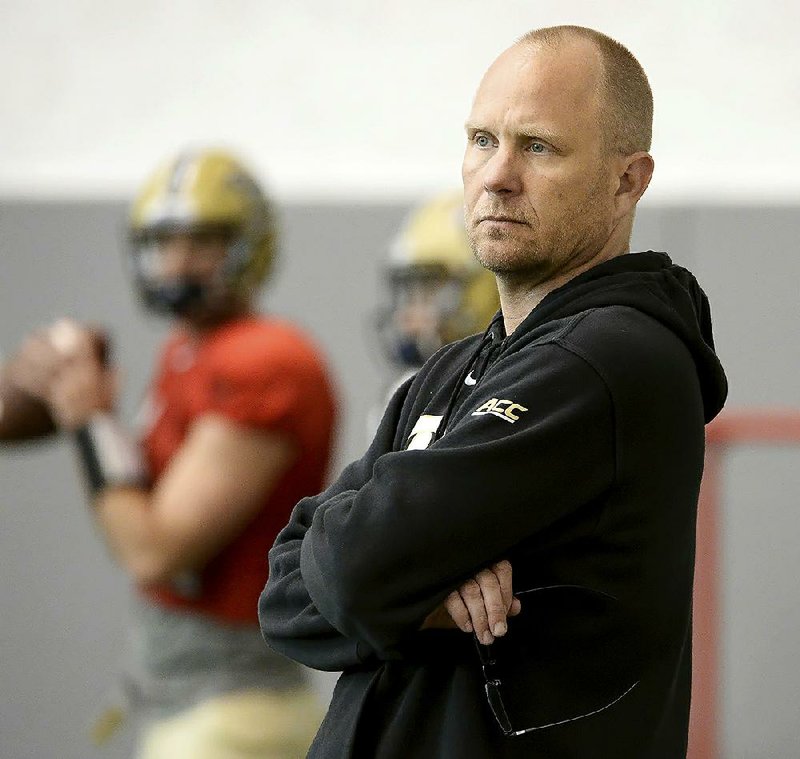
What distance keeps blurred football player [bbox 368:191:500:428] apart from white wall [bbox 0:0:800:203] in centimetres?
104

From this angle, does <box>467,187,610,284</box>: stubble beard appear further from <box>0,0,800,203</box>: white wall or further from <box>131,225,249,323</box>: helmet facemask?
<box>0,0,800,203</box>: white wall

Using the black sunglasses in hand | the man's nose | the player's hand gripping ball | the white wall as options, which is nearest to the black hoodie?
the black sunglasses in hand

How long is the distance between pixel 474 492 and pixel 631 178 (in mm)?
416

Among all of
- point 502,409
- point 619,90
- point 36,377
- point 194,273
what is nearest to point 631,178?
point 619,90

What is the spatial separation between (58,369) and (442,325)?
0.80 metres

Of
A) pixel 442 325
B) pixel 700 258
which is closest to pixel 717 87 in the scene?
pixel 700 258

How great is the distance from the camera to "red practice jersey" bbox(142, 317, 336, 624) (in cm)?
282

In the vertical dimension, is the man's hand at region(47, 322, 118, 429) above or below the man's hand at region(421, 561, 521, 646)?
below

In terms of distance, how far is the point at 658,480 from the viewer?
1446 millimetres

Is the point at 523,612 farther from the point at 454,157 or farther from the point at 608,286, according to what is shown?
the point at 454,157

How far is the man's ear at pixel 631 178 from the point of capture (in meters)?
1.58

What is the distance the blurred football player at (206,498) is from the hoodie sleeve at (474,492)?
1342 millimetres

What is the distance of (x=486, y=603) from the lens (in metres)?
1.41

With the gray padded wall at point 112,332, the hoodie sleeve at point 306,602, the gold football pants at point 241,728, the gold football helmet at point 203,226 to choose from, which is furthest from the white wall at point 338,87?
the hoodie sleeve at point 306,602
